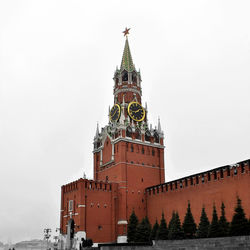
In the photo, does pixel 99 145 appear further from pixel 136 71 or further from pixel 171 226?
pixel 171 226

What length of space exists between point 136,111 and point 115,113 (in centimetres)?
359

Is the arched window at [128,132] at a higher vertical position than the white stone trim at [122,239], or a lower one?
higher

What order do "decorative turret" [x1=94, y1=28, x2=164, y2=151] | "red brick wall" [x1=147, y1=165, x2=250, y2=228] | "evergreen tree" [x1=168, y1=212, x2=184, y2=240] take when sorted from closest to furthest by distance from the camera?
"evergreen tree" [x1=168, y1=212, x2=184, y2=240] → "red brick wall" [x1=147, y1=165, x2=250, y2=228] → "decorative turret" [x1=94, y1=28, x2=164, y2=151]

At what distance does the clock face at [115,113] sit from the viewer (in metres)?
59.5

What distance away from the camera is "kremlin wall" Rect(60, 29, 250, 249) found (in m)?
41.2

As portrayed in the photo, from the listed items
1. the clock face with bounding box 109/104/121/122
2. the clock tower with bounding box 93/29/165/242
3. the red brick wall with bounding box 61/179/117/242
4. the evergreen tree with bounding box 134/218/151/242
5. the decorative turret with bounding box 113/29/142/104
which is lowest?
the evergreen tree with bounding box 134/218/151/242

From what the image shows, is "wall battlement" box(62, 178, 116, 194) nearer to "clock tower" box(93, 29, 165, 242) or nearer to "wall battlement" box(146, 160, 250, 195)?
"clock tower" box(93, 29, 165, 242)

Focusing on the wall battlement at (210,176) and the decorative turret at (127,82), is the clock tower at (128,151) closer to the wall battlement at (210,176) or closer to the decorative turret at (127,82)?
the decorative turret at (127,82)

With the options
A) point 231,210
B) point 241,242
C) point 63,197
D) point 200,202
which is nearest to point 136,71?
point 63,197

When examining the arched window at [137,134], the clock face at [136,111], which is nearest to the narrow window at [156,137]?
the arched window at [137,134]

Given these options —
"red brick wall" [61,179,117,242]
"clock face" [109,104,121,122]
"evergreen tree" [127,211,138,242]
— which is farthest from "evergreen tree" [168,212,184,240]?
"clock face" [109,104,121,122]

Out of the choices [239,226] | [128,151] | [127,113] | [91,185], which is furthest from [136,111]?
[239,226]

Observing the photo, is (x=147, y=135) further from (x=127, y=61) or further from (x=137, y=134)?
(x=127, y=61)

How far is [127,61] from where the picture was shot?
66.3 m
